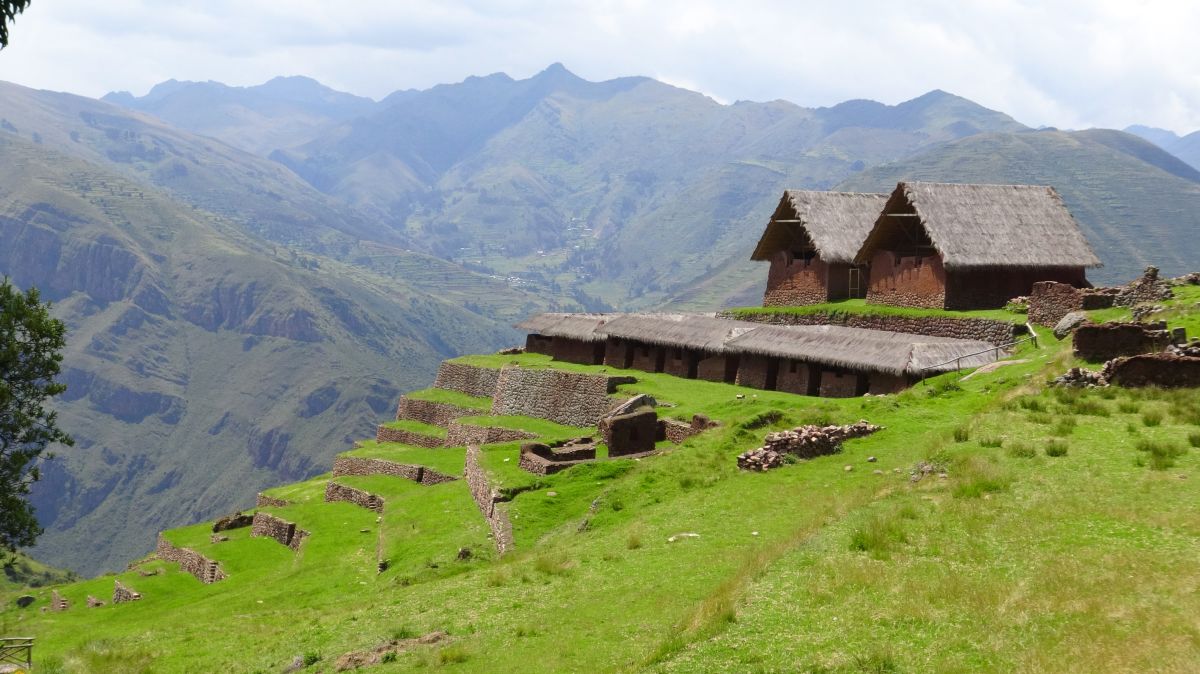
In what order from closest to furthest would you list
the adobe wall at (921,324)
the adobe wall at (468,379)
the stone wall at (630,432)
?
1. the stone wall at (630,432)
2. the adobe wall at (921,324)
3. the adobe wall at (468,379)

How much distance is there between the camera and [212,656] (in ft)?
54.2

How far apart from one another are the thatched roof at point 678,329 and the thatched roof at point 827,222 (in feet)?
18.5

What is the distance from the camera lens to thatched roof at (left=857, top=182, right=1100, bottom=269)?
122 ft

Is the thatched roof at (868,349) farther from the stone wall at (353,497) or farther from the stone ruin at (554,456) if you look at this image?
the stone wall at (353,497)

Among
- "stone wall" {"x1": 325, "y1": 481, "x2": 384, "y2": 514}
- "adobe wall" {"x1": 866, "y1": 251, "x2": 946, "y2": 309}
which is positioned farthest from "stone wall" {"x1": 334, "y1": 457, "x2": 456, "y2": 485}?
"adobe wall" {"x1": 866, "y1": 251, "x2": 946, "y2": 309}

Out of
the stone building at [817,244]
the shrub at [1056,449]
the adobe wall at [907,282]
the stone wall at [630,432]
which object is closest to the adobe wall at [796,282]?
the stone building at [817,244]

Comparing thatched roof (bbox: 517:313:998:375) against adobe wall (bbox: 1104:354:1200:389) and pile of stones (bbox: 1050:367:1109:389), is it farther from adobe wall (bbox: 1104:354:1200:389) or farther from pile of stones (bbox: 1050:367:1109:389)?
adobe wall (bbox: 1104:354:1200:389)

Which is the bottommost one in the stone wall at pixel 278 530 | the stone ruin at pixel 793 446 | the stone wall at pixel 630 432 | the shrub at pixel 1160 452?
the stone wall at pixel 278 530

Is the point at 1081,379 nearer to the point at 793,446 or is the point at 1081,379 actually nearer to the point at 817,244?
the point at 793,446

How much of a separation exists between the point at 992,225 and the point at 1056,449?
82.5 feet

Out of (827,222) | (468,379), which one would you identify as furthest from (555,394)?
(827,222)

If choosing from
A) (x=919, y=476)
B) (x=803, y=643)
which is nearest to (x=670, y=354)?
(x=919, y=476)

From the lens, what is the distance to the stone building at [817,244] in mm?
45094

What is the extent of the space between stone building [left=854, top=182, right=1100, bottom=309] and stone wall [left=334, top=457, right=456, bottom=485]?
63.8 ft
